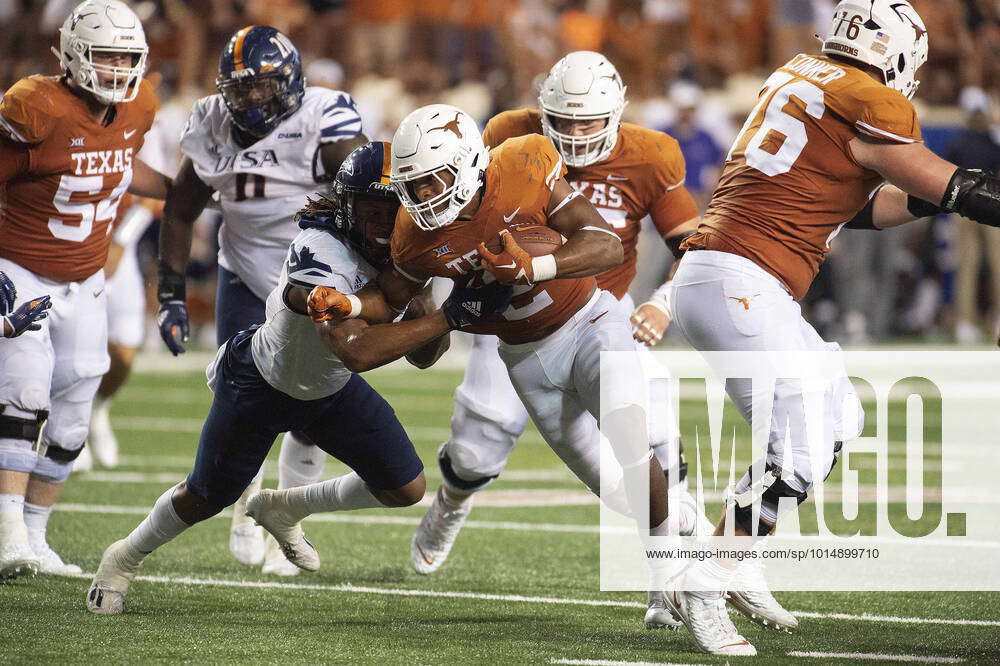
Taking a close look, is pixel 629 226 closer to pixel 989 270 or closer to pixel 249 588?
pixel 249 588

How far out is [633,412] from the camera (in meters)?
4.73

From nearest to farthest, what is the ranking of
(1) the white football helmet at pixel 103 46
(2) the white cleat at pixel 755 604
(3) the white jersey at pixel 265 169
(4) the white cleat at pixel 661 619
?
(2) the white cleat at pixel 755 604 < (4) the white cleat at pixel 661 619 < (1) the white football helmet at pixel 103 46 < (3) the white jersey at pixel 265 169

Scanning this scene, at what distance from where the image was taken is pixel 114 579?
4945 mm

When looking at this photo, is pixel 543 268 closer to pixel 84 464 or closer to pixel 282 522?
pixel 282 522

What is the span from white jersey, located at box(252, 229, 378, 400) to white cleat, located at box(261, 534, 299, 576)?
1301mm

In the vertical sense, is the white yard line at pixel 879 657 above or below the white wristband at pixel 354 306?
below

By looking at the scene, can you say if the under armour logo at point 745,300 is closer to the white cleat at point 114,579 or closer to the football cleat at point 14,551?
the white cleat at point 114,579

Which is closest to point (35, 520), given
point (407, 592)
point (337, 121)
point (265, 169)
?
point (407, 592)

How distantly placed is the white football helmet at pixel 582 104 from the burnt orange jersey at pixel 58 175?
1.71 m

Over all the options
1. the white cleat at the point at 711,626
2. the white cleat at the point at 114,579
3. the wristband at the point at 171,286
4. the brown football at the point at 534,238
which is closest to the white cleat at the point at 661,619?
the white cleat at the point at 711,626

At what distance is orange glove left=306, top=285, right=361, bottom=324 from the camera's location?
4.25 metres

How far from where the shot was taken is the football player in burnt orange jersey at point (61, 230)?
545cm

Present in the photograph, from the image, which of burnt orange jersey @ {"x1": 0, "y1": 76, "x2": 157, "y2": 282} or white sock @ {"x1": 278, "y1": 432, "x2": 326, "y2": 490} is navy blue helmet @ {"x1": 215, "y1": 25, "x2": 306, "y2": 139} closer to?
burnt orange jersey @ {"x1": 0, "y1": 76, "x2": 157, "y2": 282}

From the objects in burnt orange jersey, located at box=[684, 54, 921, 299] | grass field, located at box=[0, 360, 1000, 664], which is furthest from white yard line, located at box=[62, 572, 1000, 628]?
burnt orange jersey, located at box=[684, 54, 921, 299]
